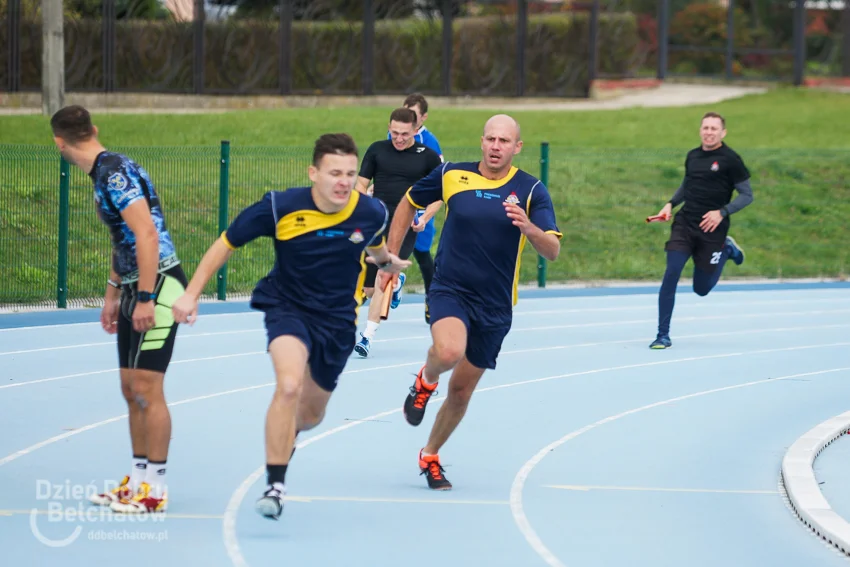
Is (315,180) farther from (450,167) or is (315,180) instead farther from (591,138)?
(591,138)

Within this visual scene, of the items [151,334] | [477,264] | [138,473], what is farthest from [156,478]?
[477,264]

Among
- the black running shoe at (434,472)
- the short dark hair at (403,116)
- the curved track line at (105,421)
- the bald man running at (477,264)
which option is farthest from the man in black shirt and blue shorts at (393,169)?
the black running shoe at (434,472)

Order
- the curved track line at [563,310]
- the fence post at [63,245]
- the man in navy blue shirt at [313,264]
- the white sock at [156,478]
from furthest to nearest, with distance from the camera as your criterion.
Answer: the fence post at [63,245]
the curved track line at [563,310]
the white sock at [156,478]
the man in navy blue shirt at [313,264]

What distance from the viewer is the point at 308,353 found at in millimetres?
7090

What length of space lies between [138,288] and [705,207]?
7.89 metres

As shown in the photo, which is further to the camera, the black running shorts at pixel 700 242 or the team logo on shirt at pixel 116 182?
the black running shorts at pixel 700 242

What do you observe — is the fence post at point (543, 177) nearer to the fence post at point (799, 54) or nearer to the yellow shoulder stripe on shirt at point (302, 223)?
the yellow shoulder stripe on shirt at point (302, 223)

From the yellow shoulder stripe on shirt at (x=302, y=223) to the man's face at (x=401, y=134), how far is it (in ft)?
18.1

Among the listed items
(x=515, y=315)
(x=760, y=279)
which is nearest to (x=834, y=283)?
(x=760, y=279)

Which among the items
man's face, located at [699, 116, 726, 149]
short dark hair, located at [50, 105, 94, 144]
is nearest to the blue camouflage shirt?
short dark hair, located at [50, 105, 94, 144]

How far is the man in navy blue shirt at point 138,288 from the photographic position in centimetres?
686

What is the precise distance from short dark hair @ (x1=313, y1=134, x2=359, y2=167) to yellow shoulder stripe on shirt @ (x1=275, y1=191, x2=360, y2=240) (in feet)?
0.81

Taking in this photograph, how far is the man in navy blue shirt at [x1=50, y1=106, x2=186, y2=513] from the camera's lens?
6859 millimetres

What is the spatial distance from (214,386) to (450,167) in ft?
12.4
